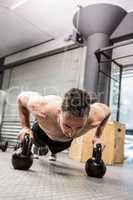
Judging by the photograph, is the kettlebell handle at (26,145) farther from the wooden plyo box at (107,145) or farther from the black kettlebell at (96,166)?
the wooden plyo box at (107,145)

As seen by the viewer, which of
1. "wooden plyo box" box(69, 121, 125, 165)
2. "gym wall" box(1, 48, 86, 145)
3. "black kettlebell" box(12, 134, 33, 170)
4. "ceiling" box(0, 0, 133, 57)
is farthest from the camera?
"gym wall" box(1, 48, 86, 145)

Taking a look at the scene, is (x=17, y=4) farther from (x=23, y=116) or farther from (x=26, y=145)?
(x=26, y=145)

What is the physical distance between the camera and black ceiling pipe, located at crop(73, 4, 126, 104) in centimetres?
292

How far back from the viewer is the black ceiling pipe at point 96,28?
2.92 meters

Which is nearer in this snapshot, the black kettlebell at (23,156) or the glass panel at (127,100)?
the black kettlebell at (23,156)

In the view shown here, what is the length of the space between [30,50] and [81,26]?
168 cm

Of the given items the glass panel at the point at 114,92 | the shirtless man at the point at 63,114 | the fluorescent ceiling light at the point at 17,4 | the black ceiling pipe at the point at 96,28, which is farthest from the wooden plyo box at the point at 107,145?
the fluorescent ceiling light at the point at 17,4

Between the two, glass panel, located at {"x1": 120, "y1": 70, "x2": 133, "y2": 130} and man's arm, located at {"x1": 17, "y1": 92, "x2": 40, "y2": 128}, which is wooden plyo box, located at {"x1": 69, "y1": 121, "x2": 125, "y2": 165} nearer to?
glass panel, located at {"x1": 120, "y1": 70, "x2": 133, "y2": 130}

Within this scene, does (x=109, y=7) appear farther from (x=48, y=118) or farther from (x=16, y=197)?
(x=16, y=197)

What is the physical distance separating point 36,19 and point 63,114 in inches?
111

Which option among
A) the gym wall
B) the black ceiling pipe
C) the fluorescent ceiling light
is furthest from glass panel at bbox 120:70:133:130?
the fluorescent ceiling light

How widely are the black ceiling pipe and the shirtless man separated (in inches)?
58.1

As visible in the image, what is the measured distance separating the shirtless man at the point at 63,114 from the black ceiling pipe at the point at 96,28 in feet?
4.84

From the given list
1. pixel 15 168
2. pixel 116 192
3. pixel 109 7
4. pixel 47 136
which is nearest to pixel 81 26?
pixel 109 7
